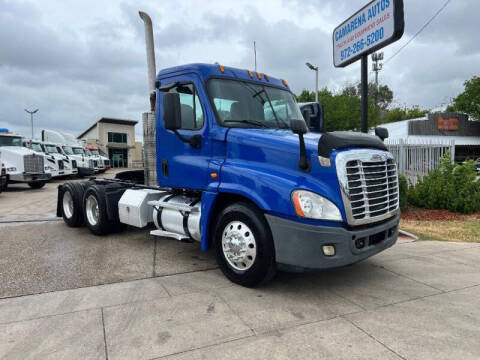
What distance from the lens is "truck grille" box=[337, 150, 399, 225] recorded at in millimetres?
3693

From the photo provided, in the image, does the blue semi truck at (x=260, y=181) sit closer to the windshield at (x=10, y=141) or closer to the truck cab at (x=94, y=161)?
the windshield at (x=10, y=141)

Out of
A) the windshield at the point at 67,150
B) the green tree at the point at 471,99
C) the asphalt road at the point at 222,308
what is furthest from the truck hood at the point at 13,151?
the green tree at the point at 471,99

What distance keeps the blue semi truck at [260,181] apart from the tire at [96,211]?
1132 mm

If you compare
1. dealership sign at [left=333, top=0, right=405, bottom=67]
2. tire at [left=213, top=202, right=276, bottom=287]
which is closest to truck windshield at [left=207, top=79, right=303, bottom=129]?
tire at [left=213, top=202, right=276, bottom=287]

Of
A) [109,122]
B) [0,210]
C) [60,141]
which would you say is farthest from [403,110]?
[0,210]

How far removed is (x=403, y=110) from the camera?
204 feet

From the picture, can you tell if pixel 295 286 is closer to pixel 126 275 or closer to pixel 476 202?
pixel 126 275

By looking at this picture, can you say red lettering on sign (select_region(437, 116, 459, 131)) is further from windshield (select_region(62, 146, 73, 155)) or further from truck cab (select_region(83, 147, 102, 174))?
windshield (select_region(62, 146, 73, 155))

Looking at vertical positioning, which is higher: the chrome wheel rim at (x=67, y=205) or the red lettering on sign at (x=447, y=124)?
the red lettering on sign at (x=447, y=124)

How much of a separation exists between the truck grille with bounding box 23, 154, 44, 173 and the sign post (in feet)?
46.6

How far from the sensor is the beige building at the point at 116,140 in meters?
52.1

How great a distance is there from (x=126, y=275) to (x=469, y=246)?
560 cm

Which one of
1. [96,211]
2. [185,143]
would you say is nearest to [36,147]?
[96,211]

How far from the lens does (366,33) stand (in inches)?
293
